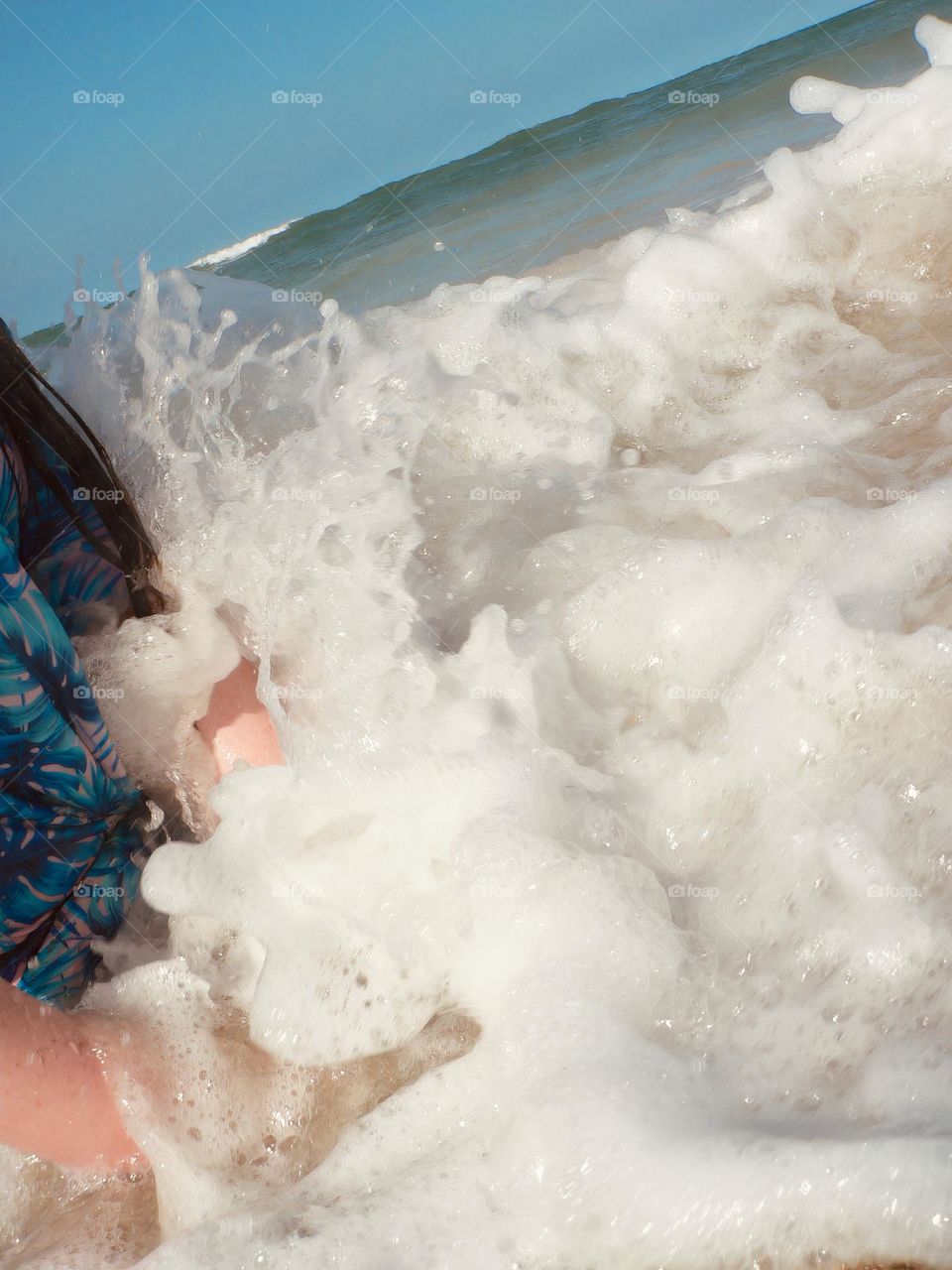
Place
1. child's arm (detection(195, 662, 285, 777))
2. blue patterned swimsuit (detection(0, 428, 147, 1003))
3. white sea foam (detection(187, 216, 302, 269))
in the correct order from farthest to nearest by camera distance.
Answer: white sea foam (detection(187, 216, 302, 269))
child's arm (detection(195, 662, 285, 777))
blue patterned swimsuit (detection(0, 428, 147, 1003))

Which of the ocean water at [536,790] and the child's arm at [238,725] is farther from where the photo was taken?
the child's arm at [238,725]

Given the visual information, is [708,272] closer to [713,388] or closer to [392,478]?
[713,388]

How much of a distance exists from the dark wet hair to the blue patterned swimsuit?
0.02m

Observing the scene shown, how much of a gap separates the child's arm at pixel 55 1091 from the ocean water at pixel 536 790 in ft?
0.15

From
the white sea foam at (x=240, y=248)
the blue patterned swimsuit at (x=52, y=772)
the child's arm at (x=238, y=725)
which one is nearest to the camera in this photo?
the blue patterned swimsuit at (x=52, y=772)

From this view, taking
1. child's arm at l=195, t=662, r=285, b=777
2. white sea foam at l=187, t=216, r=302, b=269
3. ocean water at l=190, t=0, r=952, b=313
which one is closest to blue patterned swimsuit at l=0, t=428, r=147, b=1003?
child's arm at l=195, t=662, r=285, b=777

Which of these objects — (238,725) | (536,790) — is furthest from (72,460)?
(536,790)

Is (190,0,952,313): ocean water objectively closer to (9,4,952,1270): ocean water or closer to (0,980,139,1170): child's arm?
(9,4,952,1270): ocean water

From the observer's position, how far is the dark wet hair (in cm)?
160

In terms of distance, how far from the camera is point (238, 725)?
1849 millimetres

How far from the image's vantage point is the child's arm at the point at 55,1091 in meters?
1.22

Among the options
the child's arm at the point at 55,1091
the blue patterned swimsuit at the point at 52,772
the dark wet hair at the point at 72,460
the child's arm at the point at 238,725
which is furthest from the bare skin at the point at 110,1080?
the dark wet hair at the point at 72,460

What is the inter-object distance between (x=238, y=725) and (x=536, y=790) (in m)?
0.60

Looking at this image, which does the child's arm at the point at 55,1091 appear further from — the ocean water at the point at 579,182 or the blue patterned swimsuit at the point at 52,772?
the ocean water at the point at 579,182
